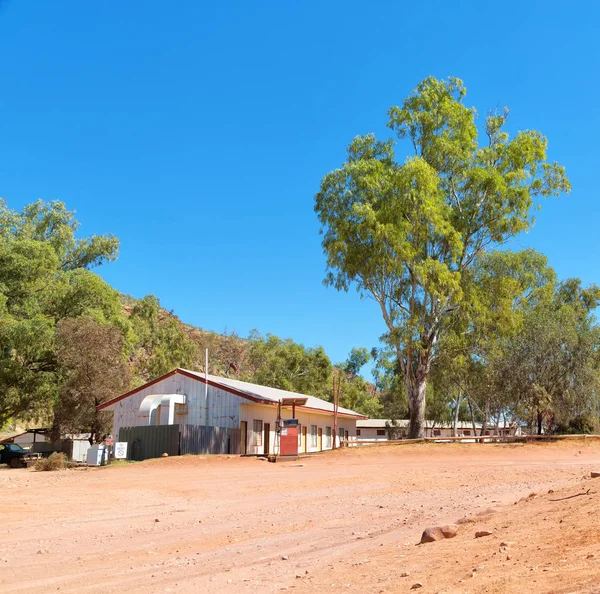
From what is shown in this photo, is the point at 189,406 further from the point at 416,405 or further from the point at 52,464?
the point at 416,405

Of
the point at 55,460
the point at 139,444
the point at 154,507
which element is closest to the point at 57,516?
the point at 154,507

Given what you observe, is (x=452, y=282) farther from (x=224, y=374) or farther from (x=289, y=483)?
(x=224, y=374)

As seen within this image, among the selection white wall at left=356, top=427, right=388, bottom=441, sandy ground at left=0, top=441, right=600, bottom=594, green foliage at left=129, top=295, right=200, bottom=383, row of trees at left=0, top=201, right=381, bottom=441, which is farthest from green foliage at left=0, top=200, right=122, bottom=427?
white wall at left=356, top=427, right=388, bottom=441

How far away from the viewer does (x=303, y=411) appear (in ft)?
140

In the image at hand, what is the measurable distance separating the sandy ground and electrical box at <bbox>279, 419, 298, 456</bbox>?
27.6 ft

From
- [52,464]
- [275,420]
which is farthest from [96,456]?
[275,420]

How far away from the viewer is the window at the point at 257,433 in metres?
37.7

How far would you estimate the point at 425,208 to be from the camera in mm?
32625

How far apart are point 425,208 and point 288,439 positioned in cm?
1300

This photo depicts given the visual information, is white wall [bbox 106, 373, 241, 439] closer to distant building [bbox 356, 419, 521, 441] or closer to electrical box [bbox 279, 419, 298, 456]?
electrical box [bbox 279, 419, 298, 456]

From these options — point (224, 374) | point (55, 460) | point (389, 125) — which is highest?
point (389, 125)

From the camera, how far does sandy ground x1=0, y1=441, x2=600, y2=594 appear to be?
678cm

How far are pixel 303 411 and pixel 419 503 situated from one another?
94.2ft

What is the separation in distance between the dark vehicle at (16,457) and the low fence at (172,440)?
5.85m
